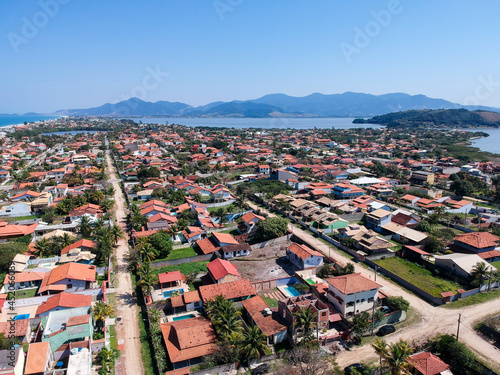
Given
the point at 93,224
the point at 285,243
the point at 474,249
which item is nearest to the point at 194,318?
the point at 285,243

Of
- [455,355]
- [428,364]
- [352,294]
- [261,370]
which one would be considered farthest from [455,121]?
[261,370]

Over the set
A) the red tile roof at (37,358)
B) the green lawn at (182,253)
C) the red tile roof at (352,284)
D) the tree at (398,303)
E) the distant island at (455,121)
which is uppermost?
the distant island at (455,121)

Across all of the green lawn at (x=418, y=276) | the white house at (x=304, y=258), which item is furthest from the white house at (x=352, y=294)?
the green lawn at (x=418, y=276)

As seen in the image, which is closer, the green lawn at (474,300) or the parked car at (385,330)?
the parked car at (385,330)

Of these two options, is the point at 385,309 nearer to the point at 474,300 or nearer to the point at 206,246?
the point at 474,300

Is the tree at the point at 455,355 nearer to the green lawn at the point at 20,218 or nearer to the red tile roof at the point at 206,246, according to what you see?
the red tile roof at the point at 206,246

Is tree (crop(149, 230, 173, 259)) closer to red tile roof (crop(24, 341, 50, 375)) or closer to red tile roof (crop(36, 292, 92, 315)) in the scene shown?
red tile roof (crop(36, 292, 92, 315))
